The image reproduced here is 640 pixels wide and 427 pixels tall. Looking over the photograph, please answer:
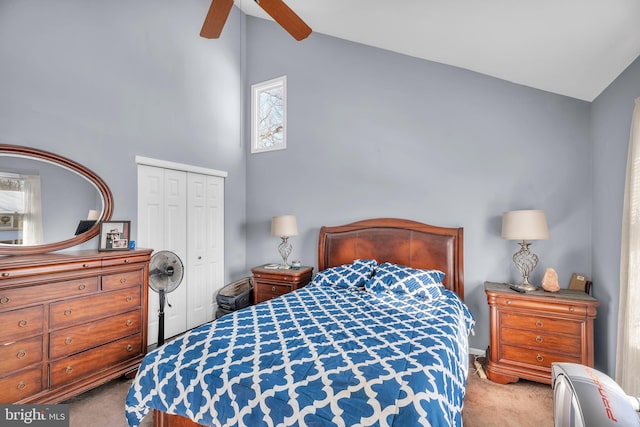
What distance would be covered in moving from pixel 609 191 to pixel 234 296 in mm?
3727

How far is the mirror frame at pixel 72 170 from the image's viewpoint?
220 centimetres

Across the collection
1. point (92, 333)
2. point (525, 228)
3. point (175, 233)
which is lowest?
point (92, 333)

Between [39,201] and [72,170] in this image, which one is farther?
[72,170]

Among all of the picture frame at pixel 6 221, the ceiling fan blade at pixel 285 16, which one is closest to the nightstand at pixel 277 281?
the picture frame at pixel 6 221

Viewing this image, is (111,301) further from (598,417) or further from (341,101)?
(341,101)

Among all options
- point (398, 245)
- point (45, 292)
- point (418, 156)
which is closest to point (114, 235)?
point (45, 292)

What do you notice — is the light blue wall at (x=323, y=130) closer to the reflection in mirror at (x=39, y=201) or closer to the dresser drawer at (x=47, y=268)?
the reflection in mirror at (x=39, y=201)

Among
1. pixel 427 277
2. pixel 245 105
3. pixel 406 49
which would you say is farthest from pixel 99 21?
pixel 427 277

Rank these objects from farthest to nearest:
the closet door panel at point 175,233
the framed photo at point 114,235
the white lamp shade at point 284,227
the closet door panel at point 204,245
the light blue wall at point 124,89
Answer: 1. the closet door panel at point 204,245
2. the white lamp shade at point 284,227
3. the closet door panel at point 175,233
4. the framed photo at point 114,235
5. the light blue wall at point 124,89

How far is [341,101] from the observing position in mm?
3676

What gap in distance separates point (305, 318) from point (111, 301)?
159cm

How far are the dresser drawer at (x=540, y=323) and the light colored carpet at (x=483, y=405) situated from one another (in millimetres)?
484

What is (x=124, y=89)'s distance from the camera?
2922 mm

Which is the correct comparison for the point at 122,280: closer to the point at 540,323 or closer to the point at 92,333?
the point at 92,333
